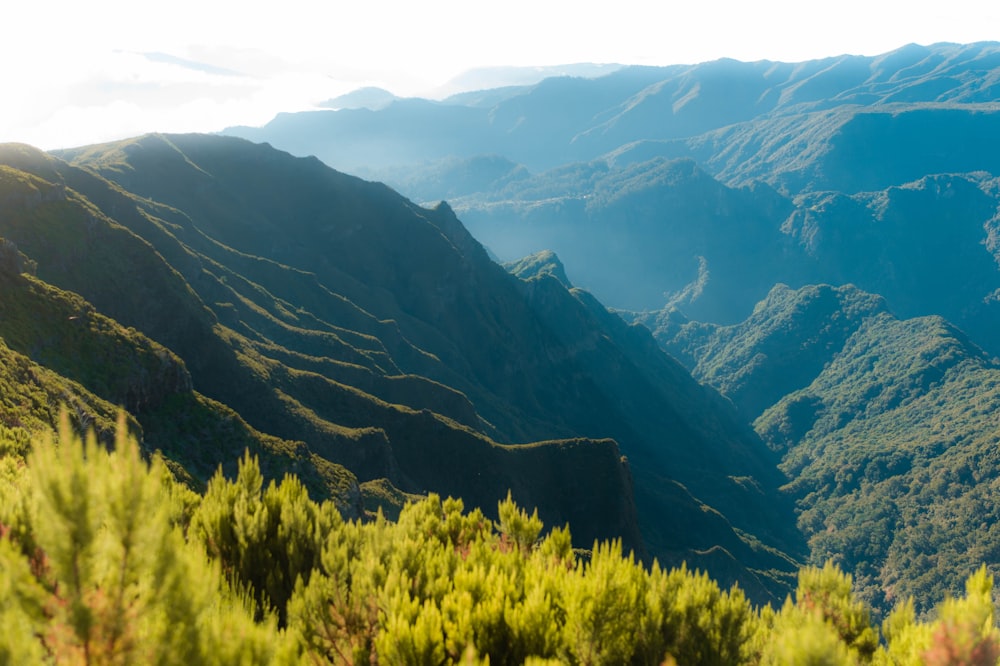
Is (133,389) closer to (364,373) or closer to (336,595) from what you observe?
(336,595)

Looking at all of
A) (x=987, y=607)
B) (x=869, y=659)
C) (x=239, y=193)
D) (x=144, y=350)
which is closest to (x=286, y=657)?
(x=987, y=607)

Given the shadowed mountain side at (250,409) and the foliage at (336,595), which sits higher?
the foliage at (336,595)

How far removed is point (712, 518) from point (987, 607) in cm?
12875

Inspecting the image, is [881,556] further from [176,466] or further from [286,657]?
[286,657]

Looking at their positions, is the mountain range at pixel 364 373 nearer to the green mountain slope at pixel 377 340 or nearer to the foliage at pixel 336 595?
the green mountain slope at pixel 377 340

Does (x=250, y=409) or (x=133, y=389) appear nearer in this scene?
(x=133, y=389)

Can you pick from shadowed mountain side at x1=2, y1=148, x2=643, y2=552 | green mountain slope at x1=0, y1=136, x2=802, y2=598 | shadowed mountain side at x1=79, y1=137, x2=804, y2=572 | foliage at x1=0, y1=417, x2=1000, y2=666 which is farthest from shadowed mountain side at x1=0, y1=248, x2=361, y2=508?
shadowed mountain side at x1=79, y1=137, x2=804, y2=572

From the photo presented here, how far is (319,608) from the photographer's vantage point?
682 centimetres

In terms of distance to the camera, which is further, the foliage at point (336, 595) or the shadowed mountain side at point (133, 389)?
the shadowed mountain side at point (133, 389)

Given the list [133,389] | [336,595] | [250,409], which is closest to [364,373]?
[250,409]

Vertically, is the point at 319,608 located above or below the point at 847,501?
above

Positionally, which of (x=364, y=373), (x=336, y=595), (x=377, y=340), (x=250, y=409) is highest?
(x=336, y=595)

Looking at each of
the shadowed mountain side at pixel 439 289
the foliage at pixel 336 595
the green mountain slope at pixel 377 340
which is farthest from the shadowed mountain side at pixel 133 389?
the shadowed mountain side at pixel 439 289

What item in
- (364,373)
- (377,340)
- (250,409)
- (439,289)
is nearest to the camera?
(250,409)
